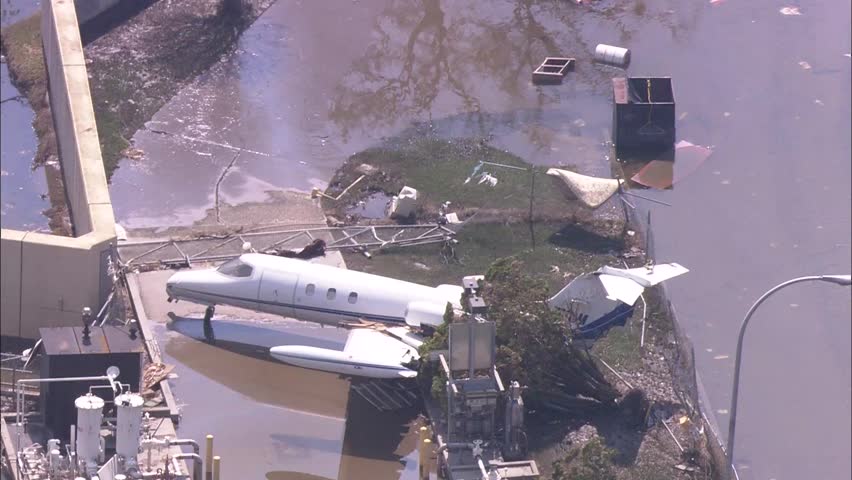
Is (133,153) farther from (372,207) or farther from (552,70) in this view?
(552,70)

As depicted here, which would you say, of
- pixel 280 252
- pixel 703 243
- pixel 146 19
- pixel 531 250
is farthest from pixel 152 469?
pixel 146 19

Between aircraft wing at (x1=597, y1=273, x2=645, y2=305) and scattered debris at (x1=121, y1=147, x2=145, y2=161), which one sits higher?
aircraft wing at (x1=597, y1=273, x2=645, y2=305)

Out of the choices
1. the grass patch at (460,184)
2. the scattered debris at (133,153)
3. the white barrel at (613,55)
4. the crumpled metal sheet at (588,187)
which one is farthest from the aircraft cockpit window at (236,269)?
the white barrel at (613,55)

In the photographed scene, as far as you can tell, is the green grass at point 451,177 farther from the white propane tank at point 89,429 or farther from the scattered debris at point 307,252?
the white propane tank at point 89,429

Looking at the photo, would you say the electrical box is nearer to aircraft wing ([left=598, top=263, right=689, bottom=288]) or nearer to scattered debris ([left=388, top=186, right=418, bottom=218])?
aircraft wing ([left=598, top=263, right=689, bottom=288])

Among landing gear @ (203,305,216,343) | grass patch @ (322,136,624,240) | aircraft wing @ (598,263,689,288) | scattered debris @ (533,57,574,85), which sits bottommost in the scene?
scattered debris @ (533,57,574,85)

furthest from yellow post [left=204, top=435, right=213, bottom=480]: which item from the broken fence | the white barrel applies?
the white barrel

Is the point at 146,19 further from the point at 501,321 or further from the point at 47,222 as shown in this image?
the point at 501,321
